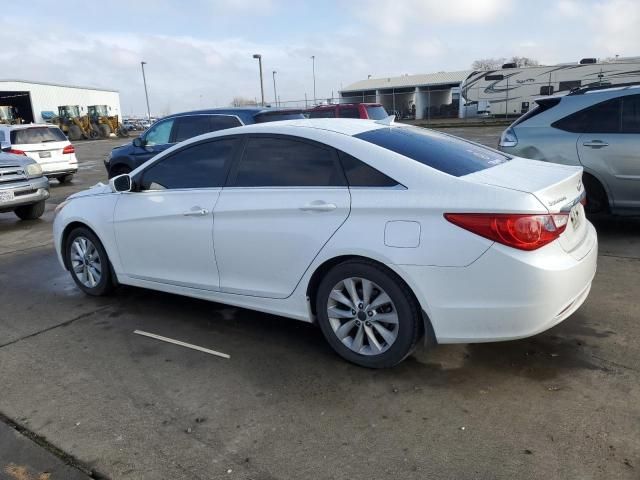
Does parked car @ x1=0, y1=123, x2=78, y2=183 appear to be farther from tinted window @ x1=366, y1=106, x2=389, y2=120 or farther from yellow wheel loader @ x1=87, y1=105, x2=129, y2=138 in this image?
yellow wheel loader @ x1=87, y1=105, x2=129, y2=138

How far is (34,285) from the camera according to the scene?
596 centimetres

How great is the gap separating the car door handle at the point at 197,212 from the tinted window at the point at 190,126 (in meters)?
5.09

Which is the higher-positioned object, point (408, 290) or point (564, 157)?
point (564, 157)

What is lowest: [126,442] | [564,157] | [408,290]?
[126,442]

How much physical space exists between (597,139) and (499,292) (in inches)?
167

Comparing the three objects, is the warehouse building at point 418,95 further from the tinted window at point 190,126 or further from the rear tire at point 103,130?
the tinted window at point 190,126

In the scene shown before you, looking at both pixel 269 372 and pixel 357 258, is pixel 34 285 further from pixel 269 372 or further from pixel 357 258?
pixel 357 258

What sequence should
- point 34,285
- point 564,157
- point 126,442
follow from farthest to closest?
point 564,157 → point 34,285 → point 126,442

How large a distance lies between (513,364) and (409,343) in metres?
0.75

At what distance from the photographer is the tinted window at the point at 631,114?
246 inches

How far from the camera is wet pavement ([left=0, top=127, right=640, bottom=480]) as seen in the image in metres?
2.76

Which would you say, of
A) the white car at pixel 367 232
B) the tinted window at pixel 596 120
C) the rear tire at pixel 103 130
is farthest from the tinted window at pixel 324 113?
the rear tire at pixel 103 130

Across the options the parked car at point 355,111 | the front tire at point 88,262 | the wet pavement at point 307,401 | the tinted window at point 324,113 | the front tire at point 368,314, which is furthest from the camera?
the tinted window at point 324,113

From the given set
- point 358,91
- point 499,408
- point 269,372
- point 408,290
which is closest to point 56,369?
point 269,372
